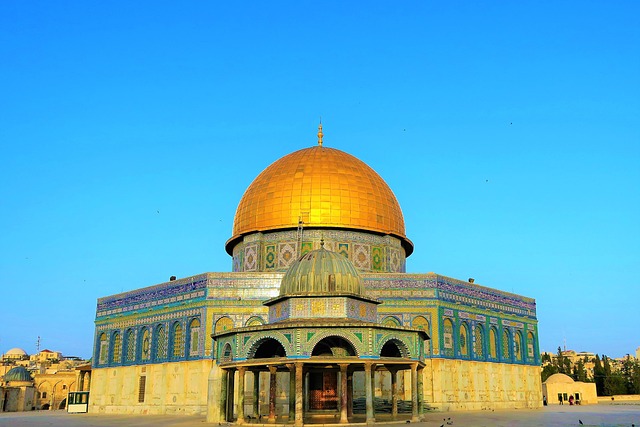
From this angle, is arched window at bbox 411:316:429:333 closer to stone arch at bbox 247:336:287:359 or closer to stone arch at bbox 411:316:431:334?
stone arch at bbox 411:316:431:334

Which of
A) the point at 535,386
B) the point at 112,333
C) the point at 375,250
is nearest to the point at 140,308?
the point at 112,333

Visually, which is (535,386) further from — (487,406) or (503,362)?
(487,406)

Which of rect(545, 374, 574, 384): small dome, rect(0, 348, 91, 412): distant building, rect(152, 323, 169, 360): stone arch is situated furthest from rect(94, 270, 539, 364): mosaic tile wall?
rect(0, 348, 91, 412): distant building

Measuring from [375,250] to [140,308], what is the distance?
1228 centimetres

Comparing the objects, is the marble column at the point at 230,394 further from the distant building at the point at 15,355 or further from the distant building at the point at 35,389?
the distant building at the point at 15,355

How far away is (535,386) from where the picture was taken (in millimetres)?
35750

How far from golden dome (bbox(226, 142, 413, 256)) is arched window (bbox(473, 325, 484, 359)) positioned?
629cm

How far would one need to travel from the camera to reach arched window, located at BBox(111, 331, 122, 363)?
3453 centimetres

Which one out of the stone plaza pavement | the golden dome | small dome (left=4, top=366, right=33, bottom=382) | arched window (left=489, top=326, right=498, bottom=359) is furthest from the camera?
small dome (left=4, top=366, right=33, bottom=382)

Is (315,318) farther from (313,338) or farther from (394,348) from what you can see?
(394,348)

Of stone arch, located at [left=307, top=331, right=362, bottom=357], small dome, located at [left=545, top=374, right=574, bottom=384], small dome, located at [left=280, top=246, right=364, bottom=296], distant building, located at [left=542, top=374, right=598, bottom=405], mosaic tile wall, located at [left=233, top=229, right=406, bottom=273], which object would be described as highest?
mosaic tile wall, located at [left=233, top=229, right=406, bottom=273]

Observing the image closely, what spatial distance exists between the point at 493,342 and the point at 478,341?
135cm

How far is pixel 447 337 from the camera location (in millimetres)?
30953

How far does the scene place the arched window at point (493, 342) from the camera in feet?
110
